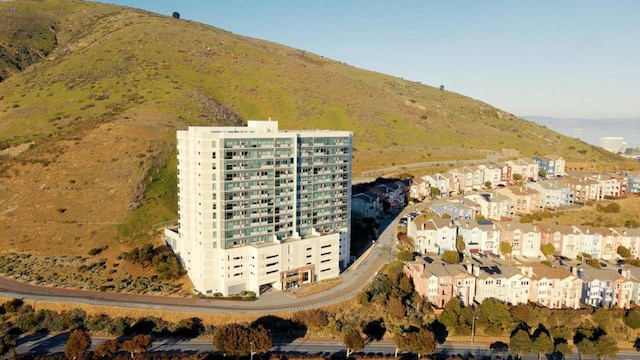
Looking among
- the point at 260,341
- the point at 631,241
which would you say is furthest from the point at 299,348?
the point at 631,241

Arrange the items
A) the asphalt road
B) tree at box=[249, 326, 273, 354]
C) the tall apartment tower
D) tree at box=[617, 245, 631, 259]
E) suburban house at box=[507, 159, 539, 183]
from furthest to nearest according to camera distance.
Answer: suburban house at box=[507, 159, 539, 183], tree at box=[617, 245, 631, 259], the tall apartment tower, the asphalt road, tree at box=[249, 326, 273, 354]

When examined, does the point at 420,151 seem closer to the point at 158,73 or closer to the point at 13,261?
the point at 158,73

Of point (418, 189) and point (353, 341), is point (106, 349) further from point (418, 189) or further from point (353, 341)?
point (418, 189)

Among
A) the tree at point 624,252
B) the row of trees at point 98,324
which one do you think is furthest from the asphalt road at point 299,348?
the tree at point 624,252

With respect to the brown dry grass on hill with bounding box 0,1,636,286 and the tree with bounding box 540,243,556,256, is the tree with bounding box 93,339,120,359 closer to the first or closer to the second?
the brown dry grass on hill with bounding box 0,1,636,286

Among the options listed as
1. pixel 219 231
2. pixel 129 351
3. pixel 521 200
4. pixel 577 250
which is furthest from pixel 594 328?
pixel 129 351

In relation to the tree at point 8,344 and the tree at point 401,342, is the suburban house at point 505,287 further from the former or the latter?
the tree at point 8,344

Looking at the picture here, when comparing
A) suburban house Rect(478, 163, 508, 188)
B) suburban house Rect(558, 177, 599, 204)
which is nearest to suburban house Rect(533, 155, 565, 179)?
suburban house Rect(478, 163, 508, 188)

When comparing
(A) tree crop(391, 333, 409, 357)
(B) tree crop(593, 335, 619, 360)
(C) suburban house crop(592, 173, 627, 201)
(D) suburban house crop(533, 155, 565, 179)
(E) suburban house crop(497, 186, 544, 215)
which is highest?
(D) suburban house crop(533, 155, 565, 179)
